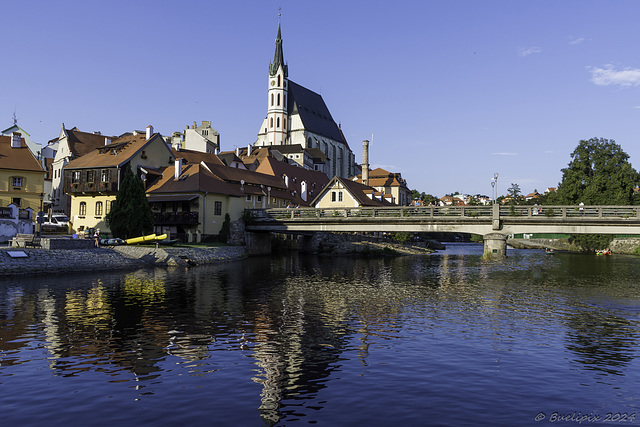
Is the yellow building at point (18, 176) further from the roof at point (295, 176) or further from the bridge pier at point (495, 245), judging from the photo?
the bridge pier at point (495, 245)

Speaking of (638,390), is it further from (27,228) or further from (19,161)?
(19,161)

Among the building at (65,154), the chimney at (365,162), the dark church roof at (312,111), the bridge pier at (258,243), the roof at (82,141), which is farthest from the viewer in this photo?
the dark church roof at (312,111)

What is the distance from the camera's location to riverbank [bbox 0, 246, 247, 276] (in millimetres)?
38478

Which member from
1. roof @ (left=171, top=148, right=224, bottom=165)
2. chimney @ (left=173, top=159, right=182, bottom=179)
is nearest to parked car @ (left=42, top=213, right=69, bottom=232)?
chimney @ (left=173, top=159, right=182, bottom=179)

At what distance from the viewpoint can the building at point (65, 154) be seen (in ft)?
264

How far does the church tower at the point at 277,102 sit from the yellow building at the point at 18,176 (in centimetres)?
11021

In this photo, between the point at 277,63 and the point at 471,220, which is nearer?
the point at 471,220

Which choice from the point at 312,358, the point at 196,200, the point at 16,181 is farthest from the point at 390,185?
the point at 312,358

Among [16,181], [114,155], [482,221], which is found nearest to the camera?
[482,221]

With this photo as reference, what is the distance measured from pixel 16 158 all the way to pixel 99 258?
25.5m

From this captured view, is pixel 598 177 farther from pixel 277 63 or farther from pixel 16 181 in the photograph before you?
pixel 277 63

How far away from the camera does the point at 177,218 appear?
62.6 metres

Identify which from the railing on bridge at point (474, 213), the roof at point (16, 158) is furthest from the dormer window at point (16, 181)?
the railing on bridge at point (474, 213)

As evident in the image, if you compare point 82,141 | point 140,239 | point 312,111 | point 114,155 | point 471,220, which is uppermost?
point 312,111
